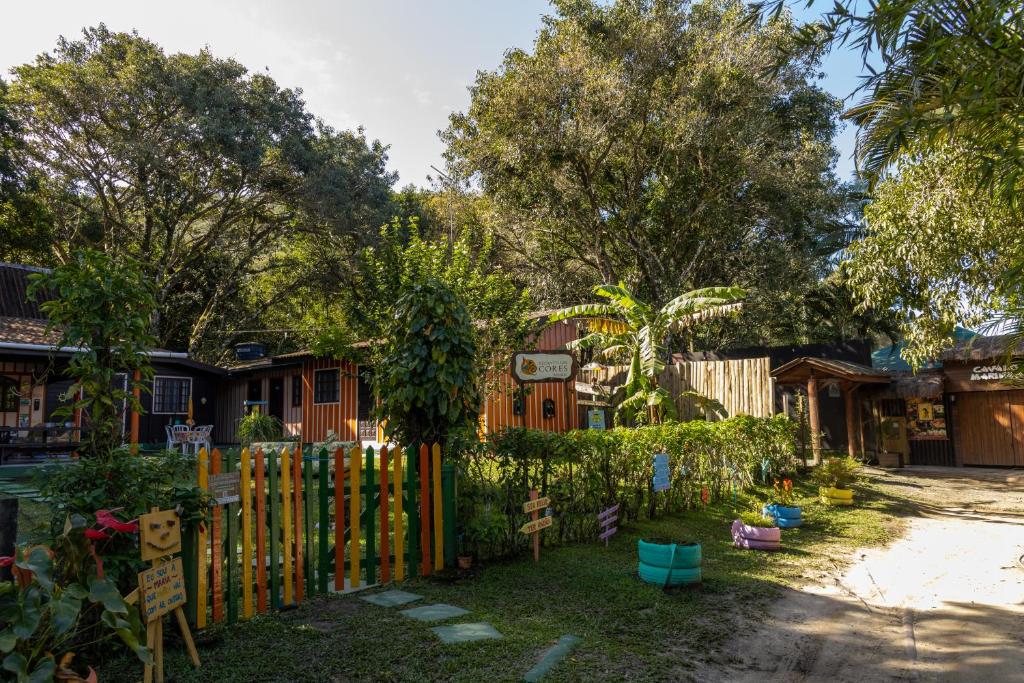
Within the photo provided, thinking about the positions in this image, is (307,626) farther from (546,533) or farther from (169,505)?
(546,533)

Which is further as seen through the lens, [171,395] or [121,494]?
[171,395]

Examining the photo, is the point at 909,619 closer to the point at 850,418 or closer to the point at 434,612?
the point at 434,612

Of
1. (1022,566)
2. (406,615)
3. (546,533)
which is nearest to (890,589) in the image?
(1022,566)

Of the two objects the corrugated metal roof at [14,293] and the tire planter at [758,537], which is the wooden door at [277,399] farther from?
the tire planter at [758,537]

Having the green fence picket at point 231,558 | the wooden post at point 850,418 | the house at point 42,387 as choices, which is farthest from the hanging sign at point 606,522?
the wooden post at point 850,418

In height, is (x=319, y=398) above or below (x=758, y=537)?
above

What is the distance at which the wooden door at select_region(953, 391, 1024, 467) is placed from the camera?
16531mm

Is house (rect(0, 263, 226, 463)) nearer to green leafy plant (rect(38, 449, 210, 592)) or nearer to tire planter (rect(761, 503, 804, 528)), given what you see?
green leafy plant (rect(38, 449, 210, 592))

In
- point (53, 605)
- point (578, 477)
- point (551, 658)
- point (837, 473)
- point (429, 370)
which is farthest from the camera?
point (837, 473)

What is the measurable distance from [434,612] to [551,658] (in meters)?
1.31

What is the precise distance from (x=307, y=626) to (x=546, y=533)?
130 inches

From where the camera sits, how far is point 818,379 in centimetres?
1555

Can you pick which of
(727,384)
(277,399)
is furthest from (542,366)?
(277,399)

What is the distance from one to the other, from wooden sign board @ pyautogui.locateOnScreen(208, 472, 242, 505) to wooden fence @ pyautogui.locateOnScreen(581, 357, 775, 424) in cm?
1075
